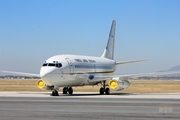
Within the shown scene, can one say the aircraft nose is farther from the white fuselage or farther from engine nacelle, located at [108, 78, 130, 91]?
engine nacelle, located at [108, 78, 130, 91]

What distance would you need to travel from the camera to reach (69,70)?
45.5m

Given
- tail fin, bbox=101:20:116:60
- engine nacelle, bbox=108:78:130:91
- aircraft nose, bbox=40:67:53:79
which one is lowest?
engine nacelle, bbox=108:78:130:91

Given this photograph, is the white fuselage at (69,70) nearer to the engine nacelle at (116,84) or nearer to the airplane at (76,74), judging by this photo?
the airplane at (76,74)

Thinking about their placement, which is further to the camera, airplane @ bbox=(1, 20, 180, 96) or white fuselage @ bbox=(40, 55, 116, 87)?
airplane @ bbox=(1, 20, 180, 96)

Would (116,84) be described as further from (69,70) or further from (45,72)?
(45,72)

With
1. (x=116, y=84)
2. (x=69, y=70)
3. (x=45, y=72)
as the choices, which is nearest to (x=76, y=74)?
(x=69, y=70)

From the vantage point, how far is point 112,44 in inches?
2397

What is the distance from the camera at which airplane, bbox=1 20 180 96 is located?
43594 mm

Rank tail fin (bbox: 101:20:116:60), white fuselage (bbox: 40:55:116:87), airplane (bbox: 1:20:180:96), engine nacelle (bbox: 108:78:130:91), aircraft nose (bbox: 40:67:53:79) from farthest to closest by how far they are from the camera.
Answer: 1. tail fin (bbox: 101:20:116:60)
2. engine nacelle (bbox: 108:78:130:91)
3. airplane (bbox: 1:20:180:96)
4. white fuselage (bbox: 40:55:116:87)
5. aircraft nose (bbox: 40:67:53:79)

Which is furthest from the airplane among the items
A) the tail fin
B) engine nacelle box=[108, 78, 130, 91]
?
the tail fin

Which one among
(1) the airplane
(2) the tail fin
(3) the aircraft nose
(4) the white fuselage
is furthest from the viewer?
(2) the tail fin

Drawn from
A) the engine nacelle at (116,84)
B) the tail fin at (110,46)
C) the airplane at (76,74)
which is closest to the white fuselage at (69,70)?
the airplane at (76,74)

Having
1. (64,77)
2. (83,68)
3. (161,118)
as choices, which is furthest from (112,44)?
(161,118)

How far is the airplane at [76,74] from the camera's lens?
43594 millimetres
